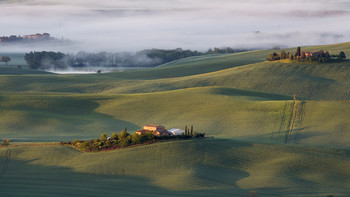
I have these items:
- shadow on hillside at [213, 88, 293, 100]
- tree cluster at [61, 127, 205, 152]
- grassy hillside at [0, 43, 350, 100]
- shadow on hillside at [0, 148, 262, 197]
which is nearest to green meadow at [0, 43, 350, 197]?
shadow on hillside at [0, 148, 262, 197]

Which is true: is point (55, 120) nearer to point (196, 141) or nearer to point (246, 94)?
point (196, 141)

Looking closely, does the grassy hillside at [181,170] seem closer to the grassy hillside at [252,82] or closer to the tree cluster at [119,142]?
the tree cluster at [119,142]

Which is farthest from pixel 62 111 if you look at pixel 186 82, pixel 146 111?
pixel 186 82

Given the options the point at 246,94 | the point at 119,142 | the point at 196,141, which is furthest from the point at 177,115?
the point at 119,142

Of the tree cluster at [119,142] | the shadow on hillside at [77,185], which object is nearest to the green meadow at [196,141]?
the shadow on hillside at [77,185]

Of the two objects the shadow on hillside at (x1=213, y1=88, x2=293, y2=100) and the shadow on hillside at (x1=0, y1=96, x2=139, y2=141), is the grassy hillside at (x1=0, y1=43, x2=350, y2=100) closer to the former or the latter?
the shadow on hillside at (x1=213, y1=88, x2=293, y2=100)
